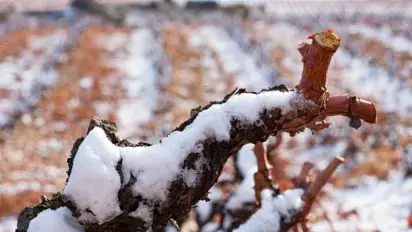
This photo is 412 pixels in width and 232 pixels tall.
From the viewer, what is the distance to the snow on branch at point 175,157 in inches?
99.8

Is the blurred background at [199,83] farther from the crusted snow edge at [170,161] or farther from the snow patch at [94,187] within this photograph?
the snow patch at [94,187]

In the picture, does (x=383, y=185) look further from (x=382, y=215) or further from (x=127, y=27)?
(x=127, y=27)

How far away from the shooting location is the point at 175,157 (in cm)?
264

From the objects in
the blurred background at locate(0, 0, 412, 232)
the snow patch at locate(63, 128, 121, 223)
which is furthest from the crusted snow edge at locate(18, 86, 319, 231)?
the blurred background at locate(0, 0, 412, 232)

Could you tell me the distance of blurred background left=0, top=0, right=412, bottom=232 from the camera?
6.85 m

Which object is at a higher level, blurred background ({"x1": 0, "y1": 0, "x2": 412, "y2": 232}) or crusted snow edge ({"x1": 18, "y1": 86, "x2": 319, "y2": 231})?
crusted snow edge ({"x1": 18, "y1": 86, "x2": 319, "y2": 231})

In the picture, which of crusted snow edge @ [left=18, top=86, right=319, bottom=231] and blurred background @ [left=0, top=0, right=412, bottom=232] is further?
blurred background @ [left=0, top=0, right=412, bottom=232]

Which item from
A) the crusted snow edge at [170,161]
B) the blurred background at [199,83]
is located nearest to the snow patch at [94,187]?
the crusted snow edge at [170,161]

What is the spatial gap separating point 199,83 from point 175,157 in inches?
523

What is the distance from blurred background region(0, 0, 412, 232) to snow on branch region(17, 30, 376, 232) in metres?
1.44

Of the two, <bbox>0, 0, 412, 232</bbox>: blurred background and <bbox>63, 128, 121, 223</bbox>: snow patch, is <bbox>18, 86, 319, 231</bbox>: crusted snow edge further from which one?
<bbox>0, 0, 412, 232</bbox>: blurred background

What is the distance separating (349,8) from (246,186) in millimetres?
29981

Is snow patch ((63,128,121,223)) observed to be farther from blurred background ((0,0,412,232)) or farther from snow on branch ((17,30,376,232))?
blurred background ((0,0,412,232))

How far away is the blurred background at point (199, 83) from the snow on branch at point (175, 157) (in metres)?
1.44
